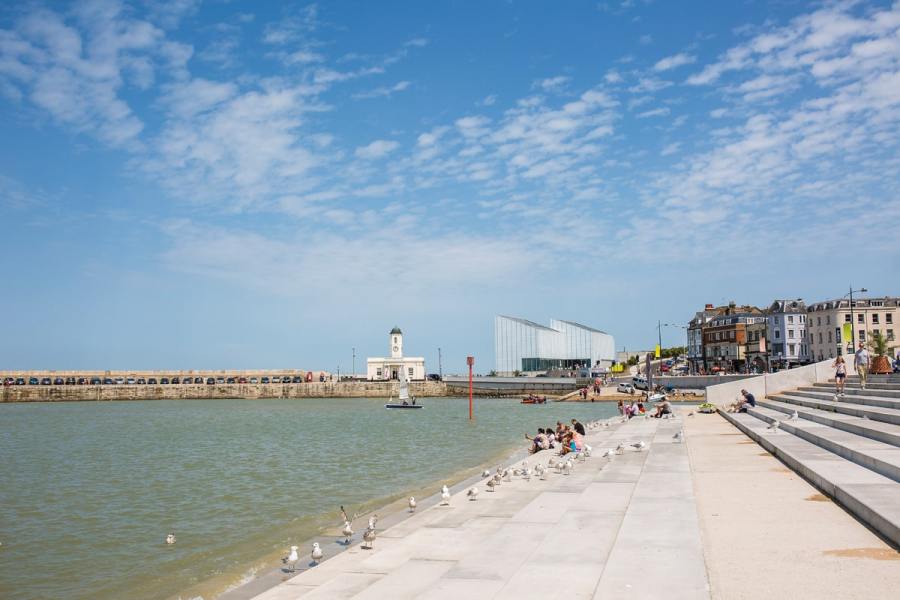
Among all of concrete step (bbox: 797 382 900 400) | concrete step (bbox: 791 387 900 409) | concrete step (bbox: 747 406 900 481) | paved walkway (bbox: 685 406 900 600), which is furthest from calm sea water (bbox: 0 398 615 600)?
concrete step (bbox: 797 382 900 400)

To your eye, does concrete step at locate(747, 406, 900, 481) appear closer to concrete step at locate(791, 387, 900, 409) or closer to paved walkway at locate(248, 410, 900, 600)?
paved walkway at locate(248, 410, 900, 600)

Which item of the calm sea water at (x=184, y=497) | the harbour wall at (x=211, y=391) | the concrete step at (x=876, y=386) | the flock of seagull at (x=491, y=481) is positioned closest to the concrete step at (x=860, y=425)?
the concrete step at (x=876, y=386)

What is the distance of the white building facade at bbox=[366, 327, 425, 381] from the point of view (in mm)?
161000

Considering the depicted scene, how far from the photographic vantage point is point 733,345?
113 m

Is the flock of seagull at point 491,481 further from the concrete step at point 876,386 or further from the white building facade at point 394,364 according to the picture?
the white building facade at point 394,364

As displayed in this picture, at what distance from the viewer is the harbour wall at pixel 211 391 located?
142875 mm

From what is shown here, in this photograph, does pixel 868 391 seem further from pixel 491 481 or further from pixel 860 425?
pixel 491 481

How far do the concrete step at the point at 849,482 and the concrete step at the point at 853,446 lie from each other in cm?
15

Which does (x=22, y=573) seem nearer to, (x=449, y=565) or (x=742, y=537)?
(x=449, y=565)

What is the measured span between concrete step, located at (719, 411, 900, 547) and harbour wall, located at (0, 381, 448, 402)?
123158mm

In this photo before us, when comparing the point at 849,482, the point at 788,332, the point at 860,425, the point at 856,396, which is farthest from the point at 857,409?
the point at 788,332

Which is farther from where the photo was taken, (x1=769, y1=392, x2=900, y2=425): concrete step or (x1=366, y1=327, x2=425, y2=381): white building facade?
(x1=366, y1=327, x2=425, y2=381): white building facade

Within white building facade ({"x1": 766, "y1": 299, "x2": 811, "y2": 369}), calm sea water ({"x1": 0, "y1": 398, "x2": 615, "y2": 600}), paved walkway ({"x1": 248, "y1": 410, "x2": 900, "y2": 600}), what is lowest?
calm sea water ({"x1": 0, "y1": 398, "x2": 615, "y2": 600})

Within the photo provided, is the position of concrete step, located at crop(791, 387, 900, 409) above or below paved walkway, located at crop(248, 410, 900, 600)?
above
